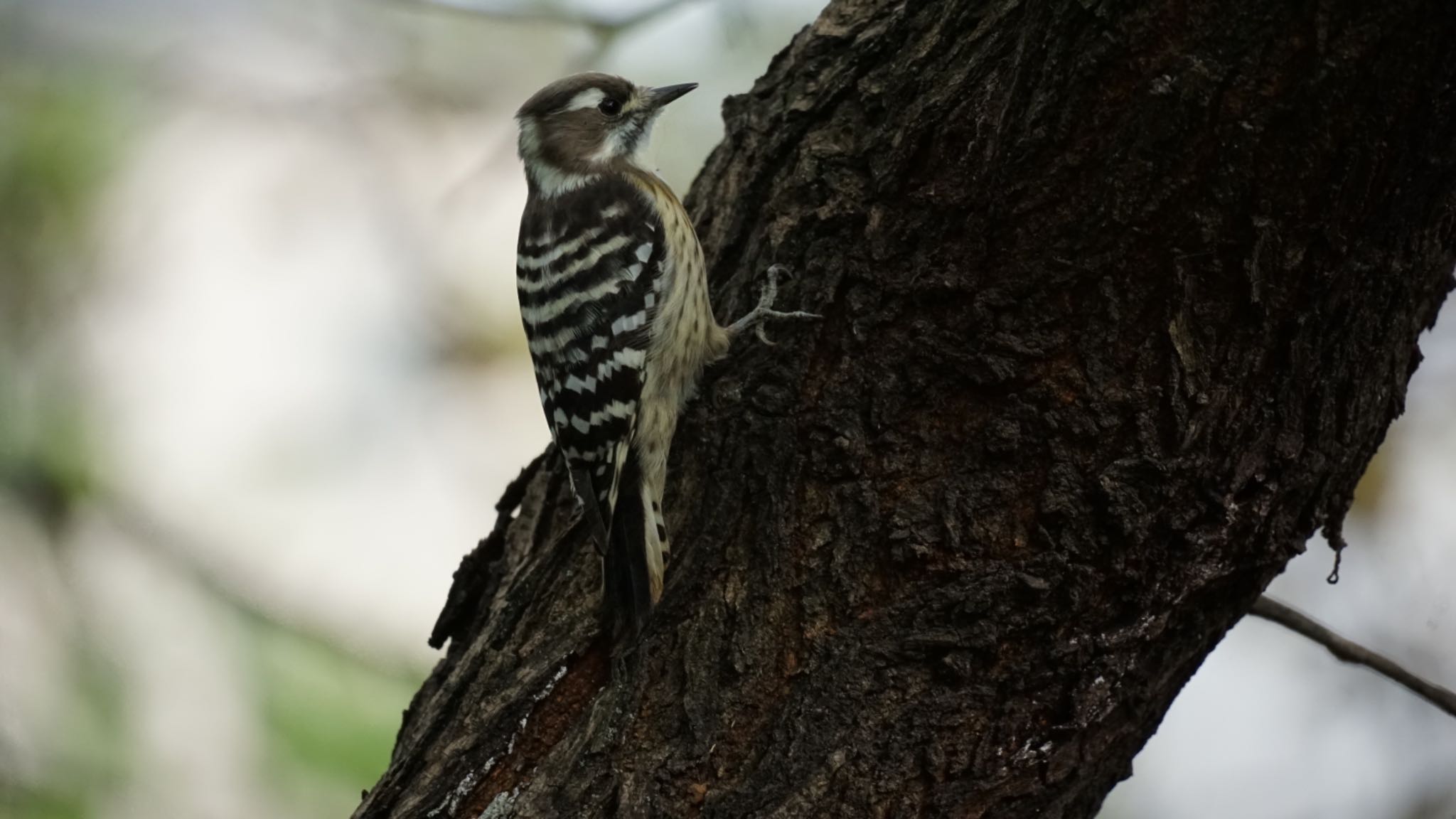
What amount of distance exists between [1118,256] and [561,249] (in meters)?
2.24

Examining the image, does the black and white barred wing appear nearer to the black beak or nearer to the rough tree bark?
the black beak

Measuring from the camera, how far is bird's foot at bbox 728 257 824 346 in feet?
9.93

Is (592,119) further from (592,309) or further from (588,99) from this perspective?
(592,309)

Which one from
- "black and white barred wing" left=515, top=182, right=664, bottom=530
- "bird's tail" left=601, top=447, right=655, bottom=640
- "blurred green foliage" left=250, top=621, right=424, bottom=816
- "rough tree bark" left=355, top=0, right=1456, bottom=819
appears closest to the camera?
"rough tree bark" left=355, top=0, right=1456, bottom=819

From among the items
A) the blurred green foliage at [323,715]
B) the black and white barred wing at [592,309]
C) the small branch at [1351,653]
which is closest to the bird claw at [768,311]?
the black and white barred wing at [592,309]

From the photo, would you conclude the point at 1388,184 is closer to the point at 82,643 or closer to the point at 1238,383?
the point at 1238,383

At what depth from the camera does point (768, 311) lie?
10.4 ft

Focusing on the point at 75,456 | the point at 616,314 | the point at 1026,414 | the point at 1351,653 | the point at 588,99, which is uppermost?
the point at 588,99

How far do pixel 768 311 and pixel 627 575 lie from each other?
2.60ft

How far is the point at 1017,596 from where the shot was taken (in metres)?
2.54

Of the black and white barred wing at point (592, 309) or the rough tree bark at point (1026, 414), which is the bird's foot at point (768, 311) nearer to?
the rough tree bark at point (1026, 414)

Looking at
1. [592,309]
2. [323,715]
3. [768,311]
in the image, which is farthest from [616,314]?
[323,715]

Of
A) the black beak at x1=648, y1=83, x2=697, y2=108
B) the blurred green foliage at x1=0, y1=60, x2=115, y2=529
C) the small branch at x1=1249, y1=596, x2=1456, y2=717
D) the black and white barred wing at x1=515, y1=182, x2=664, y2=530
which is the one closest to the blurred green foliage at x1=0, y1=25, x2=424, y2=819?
the blurred green foliage at x1=0, y1=60, x2=115, y2=529

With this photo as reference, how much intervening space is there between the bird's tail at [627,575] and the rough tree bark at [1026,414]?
0.07 meters
